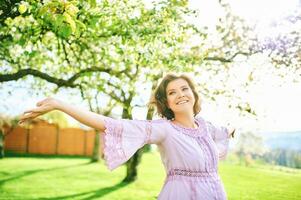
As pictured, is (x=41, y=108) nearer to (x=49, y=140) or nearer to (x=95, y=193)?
(x=95, y=193)

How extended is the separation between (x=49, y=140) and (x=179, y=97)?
94.9ft

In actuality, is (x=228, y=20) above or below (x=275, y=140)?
above

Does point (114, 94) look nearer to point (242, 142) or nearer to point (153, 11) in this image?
point (153, 11)

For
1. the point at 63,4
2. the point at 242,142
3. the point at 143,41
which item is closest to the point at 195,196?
the point at 63,4

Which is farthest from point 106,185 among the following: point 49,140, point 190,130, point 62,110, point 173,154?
point 49,140

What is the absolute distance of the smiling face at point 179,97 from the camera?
384 cm

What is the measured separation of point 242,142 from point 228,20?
22001mm

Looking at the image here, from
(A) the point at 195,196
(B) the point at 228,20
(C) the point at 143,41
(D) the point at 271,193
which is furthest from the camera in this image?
(D) the point at 271,193

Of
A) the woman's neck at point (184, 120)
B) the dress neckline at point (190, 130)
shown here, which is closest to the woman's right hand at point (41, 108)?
the dress neckline at point (190, 130)

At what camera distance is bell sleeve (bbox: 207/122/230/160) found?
438cm

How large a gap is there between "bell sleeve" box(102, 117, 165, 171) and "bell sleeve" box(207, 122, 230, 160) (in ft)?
3.10

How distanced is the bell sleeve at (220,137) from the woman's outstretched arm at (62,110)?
56.9 inches

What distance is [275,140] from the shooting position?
27.4 meters

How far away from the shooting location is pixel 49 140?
31.6 meters
